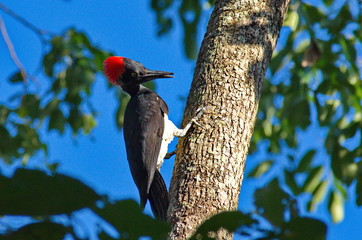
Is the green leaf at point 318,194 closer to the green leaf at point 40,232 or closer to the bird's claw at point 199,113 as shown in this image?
the bird's claw at point 199,113

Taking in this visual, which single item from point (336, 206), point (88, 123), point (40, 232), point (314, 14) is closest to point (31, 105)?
point (88, 123)

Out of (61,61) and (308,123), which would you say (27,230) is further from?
(61,61)

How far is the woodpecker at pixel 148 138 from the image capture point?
3.26 m

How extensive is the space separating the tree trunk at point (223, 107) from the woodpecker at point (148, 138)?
1.72 ft

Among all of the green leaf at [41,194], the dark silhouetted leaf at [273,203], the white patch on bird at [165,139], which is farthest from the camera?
the white patch on bird at [165,139]

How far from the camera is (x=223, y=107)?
2.53 m

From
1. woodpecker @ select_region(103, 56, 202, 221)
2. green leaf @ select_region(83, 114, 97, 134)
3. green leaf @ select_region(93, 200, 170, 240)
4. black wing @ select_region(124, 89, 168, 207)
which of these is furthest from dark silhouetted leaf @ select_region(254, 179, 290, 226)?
green leaf @ select_region(83, 114, 97, 134)

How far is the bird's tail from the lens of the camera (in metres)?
3.14

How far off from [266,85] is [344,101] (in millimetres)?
753

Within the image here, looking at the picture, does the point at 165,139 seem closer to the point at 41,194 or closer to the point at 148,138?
the point at 148,138

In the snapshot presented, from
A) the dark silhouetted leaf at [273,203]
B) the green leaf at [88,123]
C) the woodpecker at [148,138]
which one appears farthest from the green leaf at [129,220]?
the green leaf at [88,123]

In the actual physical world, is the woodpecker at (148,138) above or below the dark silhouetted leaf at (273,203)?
above

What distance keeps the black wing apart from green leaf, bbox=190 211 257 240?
2.61 m

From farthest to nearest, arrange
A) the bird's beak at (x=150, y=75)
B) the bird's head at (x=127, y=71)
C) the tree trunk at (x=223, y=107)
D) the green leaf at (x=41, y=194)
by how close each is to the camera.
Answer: the bird's head at (x=127, y=71), the bird's beak at (x=150, y=75), the tree trunk at (x=223, y=107), the green leaf at (x=41, y=194)
